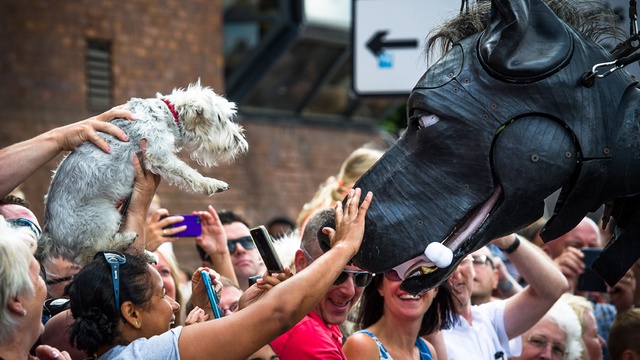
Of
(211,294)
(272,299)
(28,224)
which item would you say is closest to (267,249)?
(211,294)

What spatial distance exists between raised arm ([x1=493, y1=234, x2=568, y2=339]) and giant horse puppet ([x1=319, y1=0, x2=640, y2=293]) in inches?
98.8

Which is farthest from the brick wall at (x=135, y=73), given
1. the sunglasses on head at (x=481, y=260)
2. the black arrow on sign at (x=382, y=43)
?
the sunglasses on head at (x=481, y=260)

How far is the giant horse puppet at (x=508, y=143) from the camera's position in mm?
2744

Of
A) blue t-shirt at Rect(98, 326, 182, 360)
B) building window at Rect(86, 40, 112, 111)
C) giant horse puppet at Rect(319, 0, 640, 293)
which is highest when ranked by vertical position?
giant horse puppet at Rect(319, 0, 640, 293)

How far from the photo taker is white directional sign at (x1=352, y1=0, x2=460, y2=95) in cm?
735

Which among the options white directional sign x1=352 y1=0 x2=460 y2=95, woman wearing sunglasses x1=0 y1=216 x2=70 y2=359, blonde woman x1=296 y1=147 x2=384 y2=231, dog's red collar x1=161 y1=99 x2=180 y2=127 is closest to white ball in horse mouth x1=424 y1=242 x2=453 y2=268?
woman wearing sunglasses x1=0 y1=216 x2=70 y2=359

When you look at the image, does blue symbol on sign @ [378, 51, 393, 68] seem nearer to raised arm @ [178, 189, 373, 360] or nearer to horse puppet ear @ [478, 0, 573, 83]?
raised arm @ [178, 189, 373, 360]

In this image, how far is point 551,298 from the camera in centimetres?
534

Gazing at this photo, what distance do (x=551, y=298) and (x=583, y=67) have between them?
2.82 m

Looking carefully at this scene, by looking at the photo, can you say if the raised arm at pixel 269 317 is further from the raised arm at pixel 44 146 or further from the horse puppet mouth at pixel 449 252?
the raised arm at pixel 44 146

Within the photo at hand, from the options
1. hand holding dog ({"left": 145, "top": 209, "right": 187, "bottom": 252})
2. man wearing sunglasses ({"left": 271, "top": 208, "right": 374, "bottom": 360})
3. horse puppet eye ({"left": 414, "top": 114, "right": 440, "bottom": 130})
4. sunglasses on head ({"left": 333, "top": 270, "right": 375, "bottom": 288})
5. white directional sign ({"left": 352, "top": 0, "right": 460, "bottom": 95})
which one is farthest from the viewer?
white directional sign ({"left": 352, "top": 0, "right": 460, "bottom": 95})

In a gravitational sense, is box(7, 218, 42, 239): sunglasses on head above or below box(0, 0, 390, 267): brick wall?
above

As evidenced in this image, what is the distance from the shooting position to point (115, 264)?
3.45 m

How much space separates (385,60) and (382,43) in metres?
0.14
